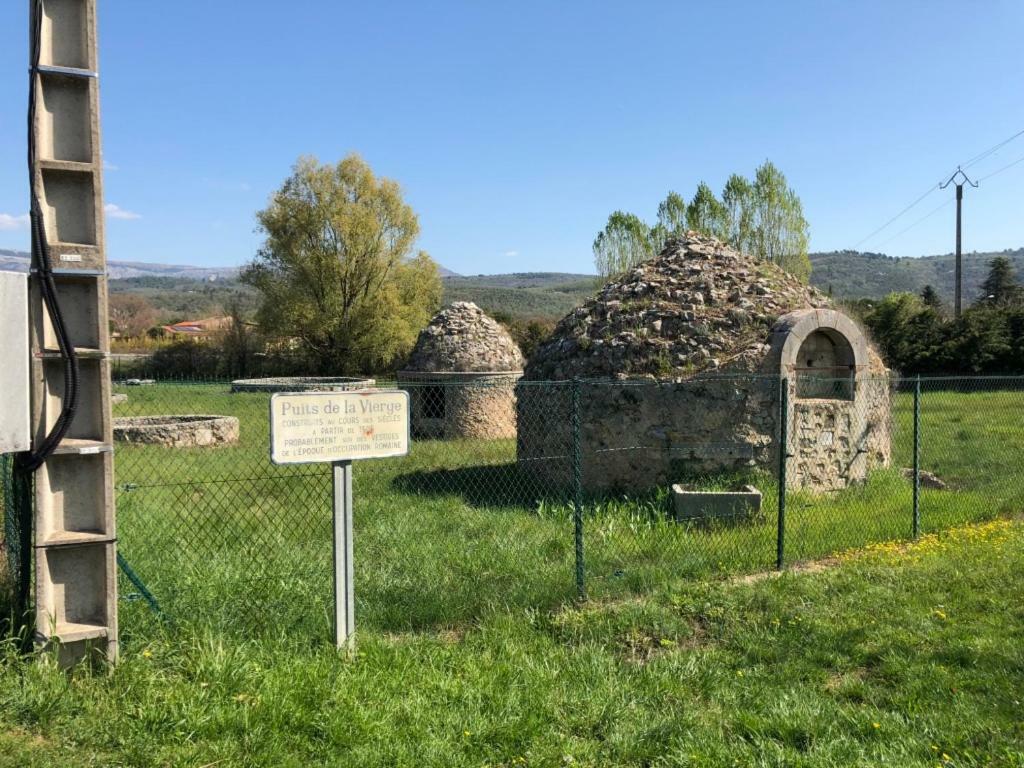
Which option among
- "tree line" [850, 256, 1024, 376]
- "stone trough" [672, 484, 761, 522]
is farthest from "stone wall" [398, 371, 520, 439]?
"tree line" [850, 256, 1024, 376]

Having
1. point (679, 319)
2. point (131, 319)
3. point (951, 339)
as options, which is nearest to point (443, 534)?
point (679, 319)

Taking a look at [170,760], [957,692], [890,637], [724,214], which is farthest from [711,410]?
[724,214]

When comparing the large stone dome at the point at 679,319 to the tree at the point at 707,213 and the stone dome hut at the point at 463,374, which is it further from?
the tree at the point at 707,213

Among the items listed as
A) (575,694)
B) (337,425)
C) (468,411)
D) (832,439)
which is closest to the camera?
(575,694)

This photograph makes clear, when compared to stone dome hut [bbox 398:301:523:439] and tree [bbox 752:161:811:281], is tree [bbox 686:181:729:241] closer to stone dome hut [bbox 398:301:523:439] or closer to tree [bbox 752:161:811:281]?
tree [bbox 752:161:811:281]

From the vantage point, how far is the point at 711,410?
31.1ft

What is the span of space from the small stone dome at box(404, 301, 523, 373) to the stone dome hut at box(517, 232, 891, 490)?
6.81 m

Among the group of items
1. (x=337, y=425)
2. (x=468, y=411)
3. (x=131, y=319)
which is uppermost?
(x=131, y=319)

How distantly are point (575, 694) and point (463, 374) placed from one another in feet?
44.6

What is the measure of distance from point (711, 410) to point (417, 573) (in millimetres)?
4785

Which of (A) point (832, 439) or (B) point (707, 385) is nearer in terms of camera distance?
(B) point (707, 385)

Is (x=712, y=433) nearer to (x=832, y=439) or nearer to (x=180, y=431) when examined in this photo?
(x=832, y=439)

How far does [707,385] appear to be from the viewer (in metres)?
9.54

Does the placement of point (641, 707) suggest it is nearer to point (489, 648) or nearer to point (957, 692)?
point (489, 648)
